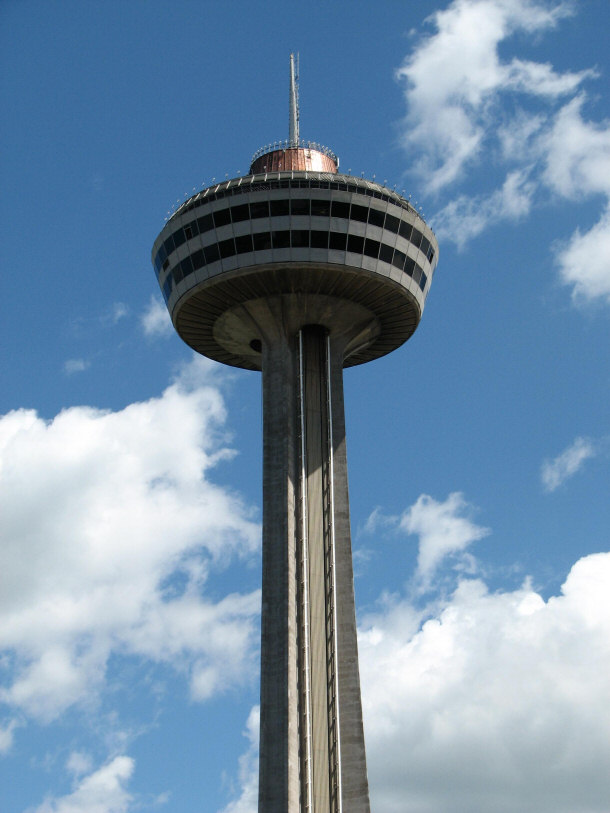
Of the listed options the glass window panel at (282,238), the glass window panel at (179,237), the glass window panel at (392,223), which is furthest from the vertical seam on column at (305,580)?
the glass window panel at (179,237)

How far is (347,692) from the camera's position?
71562mm

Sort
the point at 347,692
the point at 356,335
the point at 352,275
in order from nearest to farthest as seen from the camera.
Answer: the point at 347,692, the point at 352,275, the point at 356,335

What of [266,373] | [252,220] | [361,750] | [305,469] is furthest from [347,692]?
[252,220]

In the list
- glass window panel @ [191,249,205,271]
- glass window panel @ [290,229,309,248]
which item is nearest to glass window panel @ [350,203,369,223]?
glass window panel @ [290,229,309,248]

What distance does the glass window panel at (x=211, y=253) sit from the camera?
76.7m

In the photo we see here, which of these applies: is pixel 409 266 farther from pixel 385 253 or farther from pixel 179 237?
pixel 179 237

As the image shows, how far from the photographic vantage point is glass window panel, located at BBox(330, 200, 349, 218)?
250 ft

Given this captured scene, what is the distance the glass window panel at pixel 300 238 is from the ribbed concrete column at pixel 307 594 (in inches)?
254

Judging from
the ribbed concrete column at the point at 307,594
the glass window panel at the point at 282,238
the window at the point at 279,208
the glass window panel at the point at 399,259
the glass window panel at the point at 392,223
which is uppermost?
the glass window panel at the point at 392,223

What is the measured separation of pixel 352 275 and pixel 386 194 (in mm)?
6050

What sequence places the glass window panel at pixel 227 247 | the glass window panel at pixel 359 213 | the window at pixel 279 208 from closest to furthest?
the window at pixel 279 208
the glass window panel at pixel 227 247
the glass window panel at pixel 359 213

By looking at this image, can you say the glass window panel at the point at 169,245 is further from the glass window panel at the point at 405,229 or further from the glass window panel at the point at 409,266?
the glass window panel at the point at 409,266

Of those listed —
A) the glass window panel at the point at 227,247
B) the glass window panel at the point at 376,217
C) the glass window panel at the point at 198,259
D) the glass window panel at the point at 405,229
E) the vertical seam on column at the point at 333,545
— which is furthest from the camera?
the glass window panel at the point at 405,229

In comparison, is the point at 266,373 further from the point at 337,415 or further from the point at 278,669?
the point at 278,669
